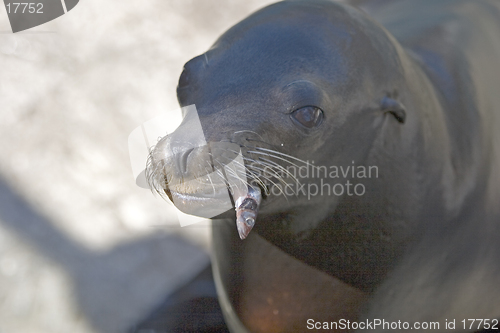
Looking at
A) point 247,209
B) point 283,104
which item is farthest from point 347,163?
point 247,209

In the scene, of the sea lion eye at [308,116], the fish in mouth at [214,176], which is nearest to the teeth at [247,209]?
the fish in mouth at [214,176]

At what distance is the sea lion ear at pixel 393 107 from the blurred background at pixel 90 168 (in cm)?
179

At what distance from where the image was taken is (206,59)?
209cm

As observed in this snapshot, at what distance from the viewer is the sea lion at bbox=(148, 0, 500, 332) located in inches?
74.4

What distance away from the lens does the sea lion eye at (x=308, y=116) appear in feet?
6.28

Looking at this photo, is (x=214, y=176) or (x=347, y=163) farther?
(x=347, y=163)

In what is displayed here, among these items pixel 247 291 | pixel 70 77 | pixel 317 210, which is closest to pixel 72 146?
pixel 70 77

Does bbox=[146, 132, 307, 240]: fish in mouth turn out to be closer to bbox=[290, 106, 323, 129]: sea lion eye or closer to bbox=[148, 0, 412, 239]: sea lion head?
bbox=[148, 0, 412, 239]: sea lion head

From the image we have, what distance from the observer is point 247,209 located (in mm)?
1795

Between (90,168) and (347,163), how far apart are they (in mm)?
2247

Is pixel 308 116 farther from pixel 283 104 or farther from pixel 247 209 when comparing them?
pixel 247 209

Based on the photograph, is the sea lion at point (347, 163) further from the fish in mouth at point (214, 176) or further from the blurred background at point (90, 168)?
the blurred background at point (90, 168)

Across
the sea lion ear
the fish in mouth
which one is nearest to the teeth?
the fish in mouth

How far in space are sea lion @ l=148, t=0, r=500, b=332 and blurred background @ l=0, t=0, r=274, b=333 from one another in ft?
3.04
